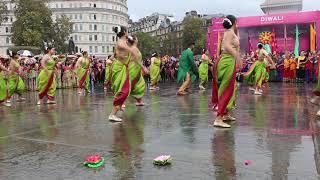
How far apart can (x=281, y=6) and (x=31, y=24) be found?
1301 inches

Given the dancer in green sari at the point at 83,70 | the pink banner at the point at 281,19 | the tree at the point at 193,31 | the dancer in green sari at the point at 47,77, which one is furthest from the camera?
the tree at the point at 193,31

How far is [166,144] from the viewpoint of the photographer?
6.18m

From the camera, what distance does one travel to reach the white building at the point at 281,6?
118 feet

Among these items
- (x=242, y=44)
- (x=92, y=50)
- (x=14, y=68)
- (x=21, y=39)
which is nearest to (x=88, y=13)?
(x=92, y=50)

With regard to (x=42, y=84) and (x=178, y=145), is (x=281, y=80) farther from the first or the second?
(x=178, y=145)

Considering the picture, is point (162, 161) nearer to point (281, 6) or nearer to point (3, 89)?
point (3, 89)

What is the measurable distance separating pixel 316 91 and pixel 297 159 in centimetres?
470

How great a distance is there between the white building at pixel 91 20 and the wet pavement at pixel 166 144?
123m

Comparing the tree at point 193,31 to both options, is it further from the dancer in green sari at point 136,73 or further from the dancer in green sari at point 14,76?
the dancer in green sari at point 136,73

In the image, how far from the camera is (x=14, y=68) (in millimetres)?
14336

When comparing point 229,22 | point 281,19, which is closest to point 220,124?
point 229,22

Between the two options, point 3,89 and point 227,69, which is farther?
point 3,89

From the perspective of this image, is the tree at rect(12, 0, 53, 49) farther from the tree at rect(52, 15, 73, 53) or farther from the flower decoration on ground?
the flower decoration on ground

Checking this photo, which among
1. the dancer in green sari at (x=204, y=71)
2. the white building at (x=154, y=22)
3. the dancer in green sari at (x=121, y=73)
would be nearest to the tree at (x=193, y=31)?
the dancer in green sari at (x=204, y=71)
